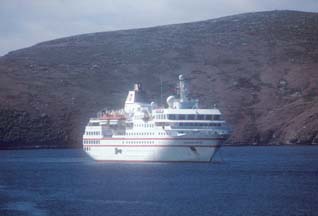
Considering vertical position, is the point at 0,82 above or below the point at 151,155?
above

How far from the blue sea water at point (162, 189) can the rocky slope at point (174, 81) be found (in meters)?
56.5

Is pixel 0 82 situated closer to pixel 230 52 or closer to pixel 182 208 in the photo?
pixel 230 52

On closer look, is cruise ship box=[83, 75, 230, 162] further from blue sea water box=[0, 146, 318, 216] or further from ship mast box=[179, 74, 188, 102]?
blue sea water box=[0, 146, 318, 216]

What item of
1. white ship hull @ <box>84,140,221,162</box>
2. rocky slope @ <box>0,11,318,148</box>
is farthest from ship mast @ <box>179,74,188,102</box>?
rocky slope @ <box>0,11,318,148</box>

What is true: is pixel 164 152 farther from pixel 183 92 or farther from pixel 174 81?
pixel 174 81

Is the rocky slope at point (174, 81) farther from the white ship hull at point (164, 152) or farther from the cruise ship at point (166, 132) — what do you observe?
the white ship hull at point (164, 152)

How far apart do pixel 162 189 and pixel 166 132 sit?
21409mm

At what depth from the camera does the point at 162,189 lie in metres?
60.1

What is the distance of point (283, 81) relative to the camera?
169 m

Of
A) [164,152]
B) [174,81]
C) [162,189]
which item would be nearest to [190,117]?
[164,152]

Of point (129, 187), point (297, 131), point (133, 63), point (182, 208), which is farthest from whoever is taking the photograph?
point (133, 63)

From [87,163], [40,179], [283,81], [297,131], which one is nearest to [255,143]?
[297,131]

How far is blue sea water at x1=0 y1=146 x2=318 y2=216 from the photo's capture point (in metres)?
49.7

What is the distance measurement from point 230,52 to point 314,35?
19.4 meters
